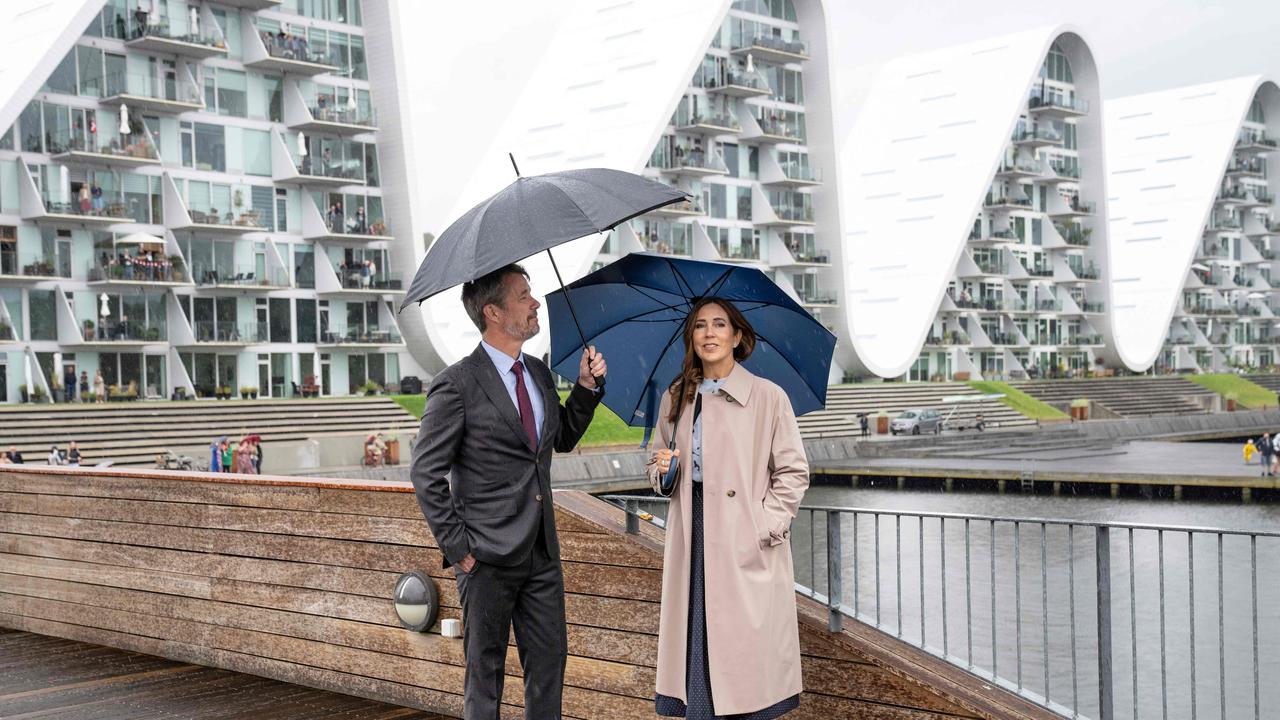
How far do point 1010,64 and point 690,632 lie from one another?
217ft

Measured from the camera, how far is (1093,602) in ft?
66.3

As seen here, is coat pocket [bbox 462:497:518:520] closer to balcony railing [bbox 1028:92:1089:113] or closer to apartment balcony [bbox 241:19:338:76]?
apartment balcony [bbox 241:19:338:76]

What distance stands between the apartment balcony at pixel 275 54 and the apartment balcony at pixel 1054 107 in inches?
1578

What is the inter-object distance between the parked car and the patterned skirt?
141 ft

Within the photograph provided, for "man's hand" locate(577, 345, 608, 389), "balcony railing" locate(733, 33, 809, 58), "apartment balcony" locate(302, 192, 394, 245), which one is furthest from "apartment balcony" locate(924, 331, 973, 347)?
"man's hand" locate(577, 345, 608, 389)

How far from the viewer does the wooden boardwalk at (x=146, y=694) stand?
6754 millimetres

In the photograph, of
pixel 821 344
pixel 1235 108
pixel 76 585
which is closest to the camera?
pixel 821 344

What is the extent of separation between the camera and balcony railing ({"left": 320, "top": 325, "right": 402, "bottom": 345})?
139 ft

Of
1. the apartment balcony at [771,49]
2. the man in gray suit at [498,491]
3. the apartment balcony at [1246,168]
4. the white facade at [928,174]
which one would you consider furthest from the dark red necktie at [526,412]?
the apartment balcony at [1246,168]

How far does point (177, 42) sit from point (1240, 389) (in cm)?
5523

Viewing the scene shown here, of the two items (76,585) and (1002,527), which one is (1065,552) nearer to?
(1002,527)

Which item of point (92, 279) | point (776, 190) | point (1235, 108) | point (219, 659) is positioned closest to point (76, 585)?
point (219, 659)

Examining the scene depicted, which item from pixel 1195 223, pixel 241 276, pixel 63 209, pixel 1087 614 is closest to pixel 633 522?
pixel 1087 614

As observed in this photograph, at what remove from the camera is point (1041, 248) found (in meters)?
70.2
